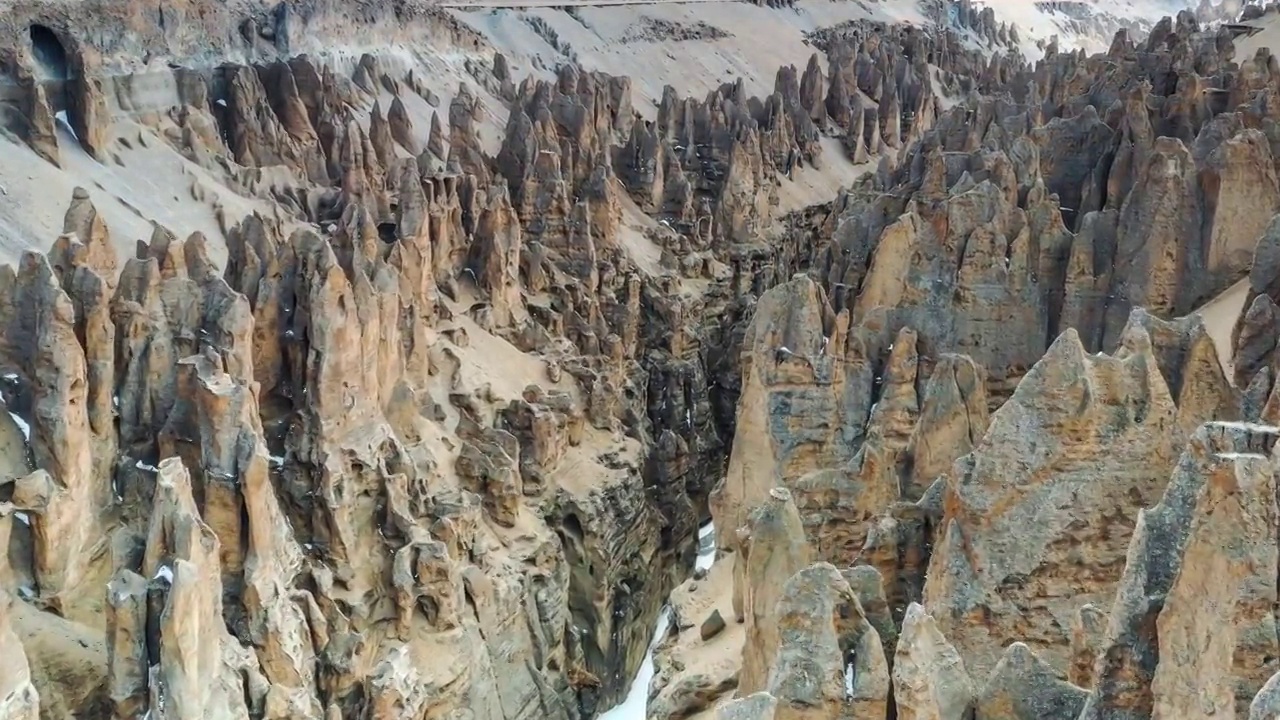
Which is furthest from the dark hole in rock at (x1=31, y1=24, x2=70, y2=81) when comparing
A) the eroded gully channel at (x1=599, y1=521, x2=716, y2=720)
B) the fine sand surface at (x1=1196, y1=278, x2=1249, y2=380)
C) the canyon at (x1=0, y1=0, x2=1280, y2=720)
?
the fine sand surface at (x1=1196, y1=278, x2=1249, y2=380)

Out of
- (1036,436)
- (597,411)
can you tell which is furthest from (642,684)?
(1036,436)

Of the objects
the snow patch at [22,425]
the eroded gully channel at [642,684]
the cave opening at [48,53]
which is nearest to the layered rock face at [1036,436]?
the eroded gully channel at [642,684]

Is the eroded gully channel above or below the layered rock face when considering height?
below

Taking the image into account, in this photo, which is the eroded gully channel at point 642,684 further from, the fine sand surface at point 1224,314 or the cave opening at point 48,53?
the cave opening at point 48,53

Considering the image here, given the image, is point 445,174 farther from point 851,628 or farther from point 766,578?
point 851,628

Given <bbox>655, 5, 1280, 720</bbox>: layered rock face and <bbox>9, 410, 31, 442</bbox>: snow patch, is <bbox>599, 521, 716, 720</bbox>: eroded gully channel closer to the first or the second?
<bbox>655, 5, 1280, 720</bbox>: layered rock face

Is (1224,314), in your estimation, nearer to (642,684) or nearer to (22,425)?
(642,684)

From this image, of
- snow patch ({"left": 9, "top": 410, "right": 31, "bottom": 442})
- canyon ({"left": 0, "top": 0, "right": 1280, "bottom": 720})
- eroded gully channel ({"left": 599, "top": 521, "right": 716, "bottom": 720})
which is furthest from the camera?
eroded gully channel ({"left": 599, "top": 521, "right": 716, "bottom": 720})

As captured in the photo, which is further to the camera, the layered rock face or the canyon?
the canyon
